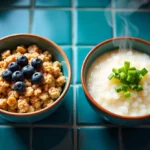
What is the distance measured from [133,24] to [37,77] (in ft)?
1.08

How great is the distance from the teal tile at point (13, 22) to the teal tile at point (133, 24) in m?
0.24

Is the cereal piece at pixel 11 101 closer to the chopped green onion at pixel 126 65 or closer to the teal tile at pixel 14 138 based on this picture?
the teal tile at pixel 14 138

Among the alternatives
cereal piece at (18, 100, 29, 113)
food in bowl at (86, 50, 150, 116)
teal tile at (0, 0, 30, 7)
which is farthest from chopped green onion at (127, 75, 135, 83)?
teal tile at (0, 0, 30, 7)

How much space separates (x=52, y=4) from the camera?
0.93 meters

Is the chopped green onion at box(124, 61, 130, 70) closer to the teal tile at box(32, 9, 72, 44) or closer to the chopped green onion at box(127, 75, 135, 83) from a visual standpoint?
the chopped green onion at box(127, 75, 135, 83)

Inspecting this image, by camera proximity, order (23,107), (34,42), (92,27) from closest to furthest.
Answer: (23,107), (34,42), (92,27)

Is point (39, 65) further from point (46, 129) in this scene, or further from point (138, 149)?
point (138, 149)

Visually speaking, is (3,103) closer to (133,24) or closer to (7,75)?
(7,75)

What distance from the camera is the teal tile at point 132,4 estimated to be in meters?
0.93

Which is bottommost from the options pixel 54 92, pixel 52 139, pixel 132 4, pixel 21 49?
pixel 52 139

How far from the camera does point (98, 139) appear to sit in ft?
2.55

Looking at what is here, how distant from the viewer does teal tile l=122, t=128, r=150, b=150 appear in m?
0.77

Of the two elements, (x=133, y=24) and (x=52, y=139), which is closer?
(x=52, y=139)

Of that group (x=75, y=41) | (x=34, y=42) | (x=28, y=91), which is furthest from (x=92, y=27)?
(x=28, y=91)
